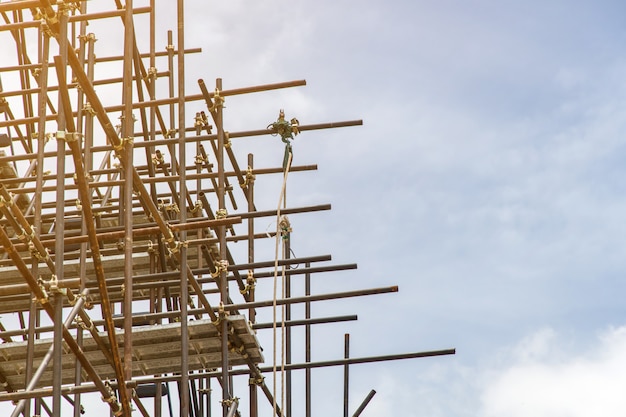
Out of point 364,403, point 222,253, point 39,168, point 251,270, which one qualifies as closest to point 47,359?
point 39,168

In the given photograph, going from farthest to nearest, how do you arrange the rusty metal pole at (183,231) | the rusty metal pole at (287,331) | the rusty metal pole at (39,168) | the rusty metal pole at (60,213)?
the rusty metal pole at (287,331) → the rusty metal pole at (183,231) → the rusty metal pole at (39,168) → the rusty metal pole at (60,213)

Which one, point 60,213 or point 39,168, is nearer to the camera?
point 60,213

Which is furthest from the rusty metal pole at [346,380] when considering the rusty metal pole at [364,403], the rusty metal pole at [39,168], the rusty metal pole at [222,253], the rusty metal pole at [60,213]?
the rusty metal pole at [60,213]

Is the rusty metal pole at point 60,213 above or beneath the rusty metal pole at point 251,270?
beneath

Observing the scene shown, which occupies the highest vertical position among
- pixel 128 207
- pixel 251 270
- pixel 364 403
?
pixel 251 270

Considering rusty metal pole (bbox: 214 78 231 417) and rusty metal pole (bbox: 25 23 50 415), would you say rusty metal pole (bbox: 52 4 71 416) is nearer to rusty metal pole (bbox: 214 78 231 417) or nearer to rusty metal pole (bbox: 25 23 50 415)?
rusty metal pole (bbox: 25 23 50 415)

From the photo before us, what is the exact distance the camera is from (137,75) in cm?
1476

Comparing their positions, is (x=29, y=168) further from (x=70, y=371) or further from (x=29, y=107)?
(x=70, y=371)

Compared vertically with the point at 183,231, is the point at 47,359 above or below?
below

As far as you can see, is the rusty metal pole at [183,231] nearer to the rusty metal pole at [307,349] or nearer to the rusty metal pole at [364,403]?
the rusty metal pole at [307,349]

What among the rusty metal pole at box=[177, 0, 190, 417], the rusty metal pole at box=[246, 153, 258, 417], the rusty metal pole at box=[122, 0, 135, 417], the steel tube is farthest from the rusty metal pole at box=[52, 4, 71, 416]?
the rusty metal pole at box=[246, 153, 258, 417]

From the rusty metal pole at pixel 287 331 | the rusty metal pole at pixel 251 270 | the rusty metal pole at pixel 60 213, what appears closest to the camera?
the rusty metal pole at pixel 60 213

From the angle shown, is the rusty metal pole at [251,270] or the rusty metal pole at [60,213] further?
the rusty metal pole at [251,270]

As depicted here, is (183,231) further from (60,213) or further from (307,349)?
(307,349)
